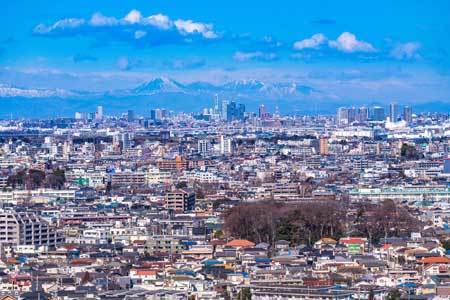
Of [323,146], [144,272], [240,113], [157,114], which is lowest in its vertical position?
[144,272]

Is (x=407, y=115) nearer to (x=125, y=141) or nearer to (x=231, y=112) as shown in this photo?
(x=231, y=112)

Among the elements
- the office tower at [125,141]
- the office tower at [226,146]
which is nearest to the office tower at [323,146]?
the office tower at [226,146]

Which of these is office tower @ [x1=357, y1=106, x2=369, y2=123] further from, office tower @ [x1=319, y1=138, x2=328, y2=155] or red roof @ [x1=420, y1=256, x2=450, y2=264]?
red roof @ [x1=420, y1=256, x2=450, y2=264]

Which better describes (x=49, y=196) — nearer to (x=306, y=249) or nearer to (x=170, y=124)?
(x=306, y=249)

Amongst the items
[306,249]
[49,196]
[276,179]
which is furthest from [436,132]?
[306,249]

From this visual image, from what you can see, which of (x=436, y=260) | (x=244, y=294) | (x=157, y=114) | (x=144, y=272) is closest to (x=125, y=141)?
(x=157, y=114)

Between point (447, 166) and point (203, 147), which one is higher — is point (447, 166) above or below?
below
